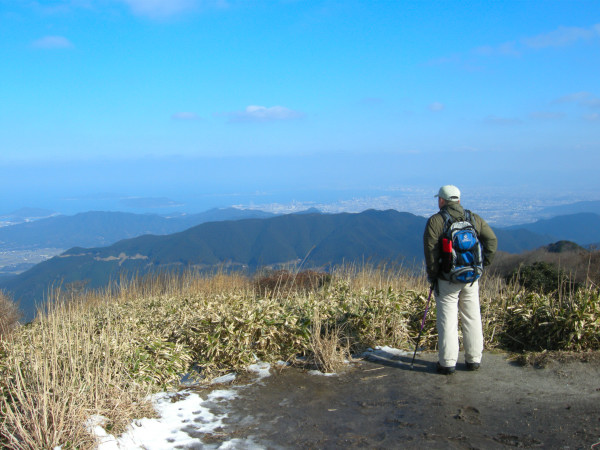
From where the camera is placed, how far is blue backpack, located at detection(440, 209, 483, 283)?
502cm

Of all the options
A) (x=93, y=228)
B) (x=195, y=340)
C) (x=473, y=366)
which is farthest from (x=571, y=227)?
(x=93, y=228)

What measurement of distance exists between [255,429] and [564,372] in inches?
137

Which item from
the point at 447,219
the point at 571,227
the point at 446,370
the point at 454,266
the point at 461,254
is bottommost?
the point at 571,227

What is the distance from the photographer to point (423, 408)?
4.55m

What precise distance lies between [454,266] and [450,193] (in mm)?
795

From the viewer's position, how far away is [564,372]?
5.34 metres

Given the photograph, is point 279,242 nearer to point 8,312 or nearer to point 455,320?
point 8,312

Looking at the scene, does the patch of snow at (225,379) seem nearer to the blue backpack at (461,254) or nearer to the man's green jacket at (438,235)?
the man's green jacket at (438,235)

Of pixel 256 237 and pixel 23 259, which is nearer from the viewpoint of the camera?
pixel 256 237

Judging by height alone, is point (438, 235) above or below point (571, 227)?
above

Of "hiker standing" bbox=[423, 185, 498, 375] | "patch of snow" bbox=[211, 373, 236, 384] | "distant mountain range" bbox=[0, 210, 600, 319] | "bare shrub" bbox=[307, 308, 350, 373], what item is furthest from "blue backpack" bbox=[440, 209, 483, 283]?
"distant mountain range" bbox=[0, 210, 600, 319]

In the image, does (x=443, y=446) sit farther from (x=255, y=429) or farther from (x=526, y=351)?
(x=526, y=351)

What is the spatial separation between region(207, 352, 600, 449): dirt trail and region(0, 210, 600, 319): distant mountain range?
45355 mm

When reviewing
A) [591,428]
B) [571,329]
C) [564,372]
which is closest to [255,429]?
[591,428]
